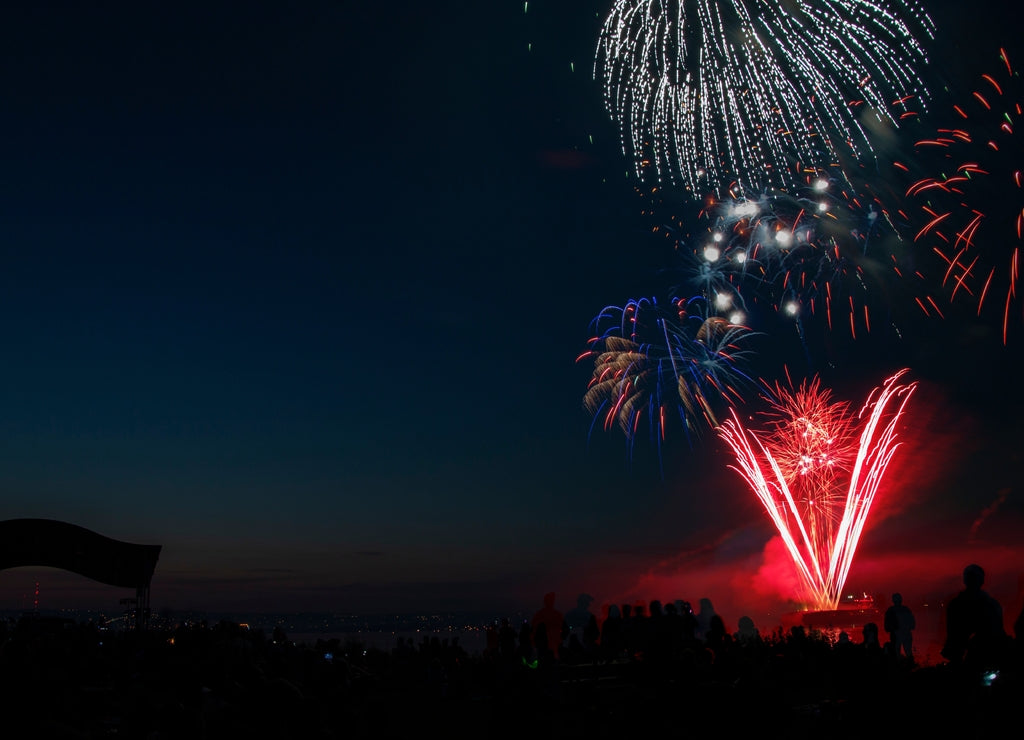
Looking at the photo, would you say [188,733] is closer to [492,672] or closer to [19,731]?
[19,731]

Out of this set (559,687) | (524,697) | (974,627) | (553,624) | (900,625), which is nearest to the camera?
(974,627)

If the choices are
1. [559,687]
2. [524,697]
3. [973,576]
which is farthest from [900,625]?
[524,697]

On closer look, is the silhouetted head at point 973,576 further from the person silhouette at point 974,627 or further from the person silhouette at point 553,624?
the person silhouette at point 553,624

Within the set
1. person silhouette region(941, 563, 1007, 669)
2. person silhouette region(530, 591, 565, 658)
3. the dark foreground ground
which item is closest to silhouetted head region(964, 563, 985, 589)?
person silhouette region(941, 563, 1007, 669)

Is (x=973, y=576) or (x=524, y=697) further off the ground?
(x=973, y=576)

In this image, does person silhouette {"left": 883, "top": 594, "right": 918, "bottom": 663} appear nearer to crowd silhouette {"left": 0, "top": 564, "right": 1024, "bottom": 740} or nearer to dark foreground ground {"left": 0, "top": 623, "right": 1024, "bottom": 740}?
crowd silhouette {"left": 0, "top": 564, "right": 1024, "bottom": 740}

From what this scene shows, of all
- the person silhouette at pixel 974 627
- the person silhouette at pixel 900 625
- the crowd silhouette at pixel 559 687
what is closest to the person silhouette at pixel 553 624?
the crowd silhouette at pixel 559 687

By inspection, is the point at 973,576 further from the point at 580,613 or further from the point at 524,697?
the point at 580,613
